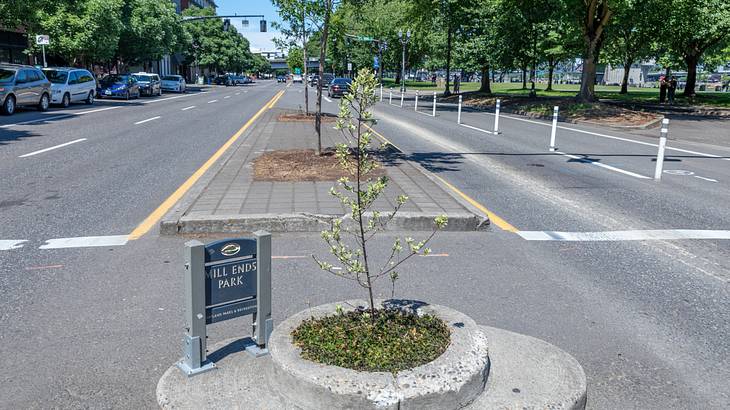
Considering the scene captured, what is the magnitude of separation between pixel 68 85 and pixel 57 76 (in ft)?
3.01

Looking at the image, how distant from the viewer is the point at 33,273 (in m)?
5.08

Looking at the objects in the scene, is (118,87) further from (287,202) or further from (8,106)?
(287,202)

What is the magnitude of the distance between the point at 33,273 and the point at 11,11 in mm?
26393

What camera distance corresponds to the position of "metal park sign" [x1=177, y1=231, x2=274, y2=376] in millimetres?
3238

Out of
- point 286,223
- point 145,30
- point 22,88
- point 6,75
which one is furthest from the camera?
point 145,30

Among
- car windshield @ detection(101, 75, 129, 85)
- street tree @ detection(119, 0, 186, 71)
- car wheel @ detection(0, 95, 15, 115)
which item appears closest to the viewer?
car wheel @ detection(0, 95, 15, 115)

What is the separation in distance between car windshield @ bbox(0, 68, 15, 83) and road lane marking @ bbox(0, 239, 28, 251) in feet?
63.7

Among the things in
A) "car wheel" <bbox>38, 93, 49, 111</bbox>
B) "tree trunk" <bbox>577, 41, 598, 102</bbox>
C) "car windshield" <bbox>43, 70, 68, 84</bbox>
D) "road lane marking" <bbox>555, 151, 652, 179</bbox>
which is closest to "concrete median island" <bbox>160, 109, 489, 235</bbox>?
"road lane marking" <bbox>555, 151, 652, 179</bbox>

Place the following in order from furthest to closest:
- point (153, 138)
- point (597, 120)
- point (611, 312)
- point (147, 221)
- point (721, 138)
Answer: point (597, 120) < point (721, 138) < point (153, 138) < point (147, 221) < point (611, 312)

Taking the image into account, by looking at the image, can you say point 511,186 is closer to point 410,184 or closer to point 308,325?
point 410,184

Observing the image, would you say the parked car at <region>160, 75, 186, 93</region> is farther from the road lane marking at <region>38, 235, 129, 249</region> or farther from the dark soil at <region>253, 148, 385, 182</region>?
the road lane marking at <region>38, 235, 129, 249</region>

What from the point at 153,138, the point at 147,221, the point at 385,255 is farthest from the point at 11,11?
the point at 385,255

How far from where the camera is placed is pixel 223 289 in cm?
340

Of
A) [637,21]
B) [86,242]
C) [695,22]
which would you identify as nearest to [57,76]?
[86,242]
